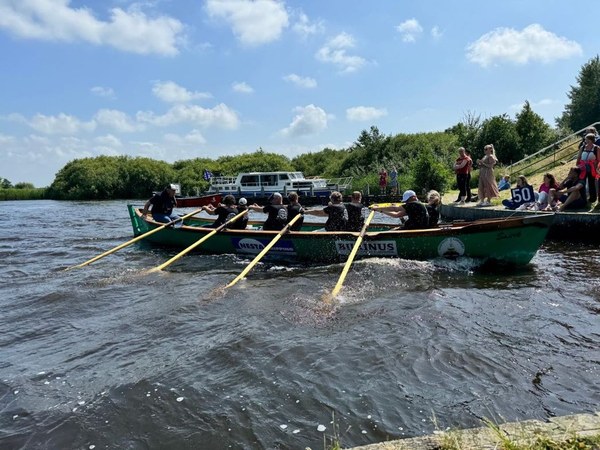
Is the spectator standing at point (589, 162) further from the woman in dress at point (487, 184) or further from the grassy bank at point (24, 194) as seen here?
the grassy bank at point (24, 194)

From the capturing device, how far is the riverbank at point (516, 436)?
213 cm

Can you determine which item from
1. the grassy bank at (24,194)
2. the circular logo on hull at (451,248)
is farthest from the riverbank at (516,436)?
the grassy bank at (24,194)

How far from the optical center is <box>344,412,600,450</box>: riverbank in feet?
7.00

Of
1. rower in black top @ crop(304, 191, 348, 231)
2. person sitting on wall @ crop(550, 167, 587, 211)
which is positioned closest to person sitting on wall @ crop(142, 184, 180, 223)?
rower in black top @ crop(304, 191, 348, 231)

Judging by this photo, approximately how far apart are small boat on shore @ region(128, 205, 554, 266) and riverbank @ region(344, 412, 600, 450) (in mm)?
5540

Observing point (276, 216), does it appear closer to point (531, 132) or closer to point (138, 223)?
point (138, 223)

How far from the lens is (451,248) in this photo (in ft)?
26.1

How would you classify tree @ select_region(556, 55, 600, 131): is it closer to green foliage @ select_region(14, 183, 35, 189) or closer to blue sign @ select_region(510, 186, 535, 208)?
blue sign @ select_region(510, 186, 535, 208)

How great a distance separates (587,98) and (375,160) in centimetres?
1928

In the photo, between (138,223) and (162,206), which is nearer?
(162,206)

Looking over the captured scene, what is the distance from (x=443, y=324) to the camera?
5258 mm

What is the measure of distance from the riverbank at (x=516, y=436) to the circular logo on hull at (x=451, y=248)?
564 cm

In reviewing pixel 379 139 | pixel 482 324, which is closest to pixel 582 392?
pixel 482 324

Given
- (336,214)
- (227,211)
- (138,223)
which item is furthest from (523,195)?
(138,223)
